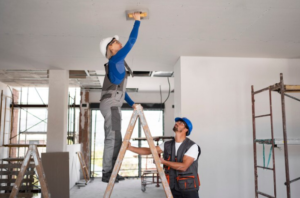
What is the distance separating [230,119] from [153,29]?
2.11 meters

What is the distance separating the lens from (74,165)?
810 cm

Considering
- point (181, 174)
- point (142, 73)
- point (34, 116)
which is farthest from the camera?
point (34, 116)

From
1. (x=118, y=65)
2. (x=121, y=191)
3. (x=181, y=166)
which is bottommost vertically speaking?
(x=121, y=191)

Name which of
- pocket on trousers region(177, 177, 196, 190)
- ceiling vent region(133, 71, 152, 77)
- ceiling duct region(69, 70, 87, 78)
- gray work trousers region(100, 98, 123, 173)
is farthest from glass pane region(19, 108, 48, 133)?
Result: gray work trousers region(100, 98, 123, 173)

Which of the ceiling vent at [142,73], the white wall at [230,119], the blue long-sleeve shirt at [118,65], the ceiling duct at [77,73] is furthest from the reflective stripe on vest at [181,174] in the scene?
the ceiling duct at [77,73]

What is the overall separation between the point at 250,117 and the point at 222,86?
691 mm

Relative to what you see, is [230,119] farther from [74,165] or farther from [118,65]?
[74,165]

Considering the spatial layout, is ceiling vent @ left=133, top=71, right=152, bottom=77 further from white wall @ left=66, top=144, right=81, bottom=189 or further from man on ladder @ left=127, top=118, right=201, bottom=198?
man on ladder @ left=127, top=118, right=201, bottom=198

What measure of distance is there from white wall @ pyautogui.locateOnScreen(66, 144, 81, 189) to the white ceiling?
9.68ft

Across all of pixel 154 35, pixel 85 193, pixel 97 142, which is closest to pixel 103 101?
pixel 154 35

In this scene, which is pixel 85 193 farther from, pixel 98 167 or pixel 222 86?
pixel 222 86

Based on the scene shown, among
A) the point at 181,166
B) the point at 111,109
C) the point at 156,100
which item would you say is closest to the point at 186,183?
the point at 181,166

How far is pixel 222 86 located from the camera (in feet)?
16.4

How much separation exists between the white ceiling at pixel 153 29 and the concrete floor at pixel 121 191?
3.15 metres
